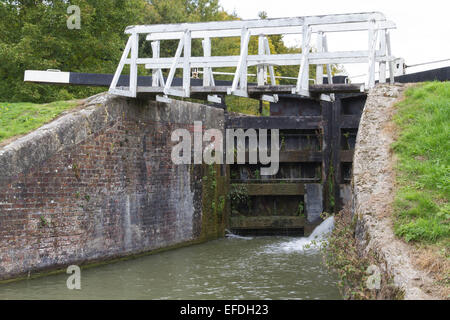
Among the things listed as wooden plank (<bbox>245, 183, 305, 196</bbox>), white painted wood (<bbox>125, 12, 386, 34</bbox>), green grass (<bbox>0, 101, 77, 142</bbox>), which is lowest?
wooden plank (<bbox>245, 183, 305, 196</bbox>)

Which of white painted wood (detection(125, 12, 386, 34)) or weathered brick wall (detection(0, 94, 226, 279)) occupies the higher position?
white painted wood (detection(125, 12, 386, 34))

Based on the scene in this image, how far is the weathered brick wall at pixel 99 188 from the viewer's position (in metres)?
9.79

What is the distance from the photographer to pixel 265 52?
1151cm

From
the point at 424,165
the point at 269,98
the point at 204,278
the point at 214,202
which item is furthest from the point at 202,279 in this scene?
the point at 214,202

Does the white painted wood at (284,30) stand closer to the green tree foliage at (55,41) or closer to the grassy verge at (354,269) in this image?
the grassy verge at (354,269)

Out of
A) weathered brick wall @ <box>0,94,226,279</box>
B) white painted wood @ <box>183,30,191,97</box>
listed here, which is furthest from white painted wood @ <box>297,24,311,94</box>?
weathered brick wall @ <box>0,94,226,279</box>

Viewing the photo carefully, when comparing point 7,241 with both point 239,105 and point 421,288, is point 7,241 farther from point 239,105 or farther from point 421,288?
point 239,105

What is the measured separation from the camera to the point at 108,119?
469 inches

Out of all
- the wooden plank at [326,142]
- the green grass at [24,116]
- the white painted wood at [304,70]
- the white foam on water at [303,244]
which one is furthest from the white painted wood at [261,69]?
the wooden plank at [326,142]

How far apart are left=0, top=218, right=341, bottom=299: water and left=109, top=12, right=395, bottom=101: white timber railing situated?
315 cm

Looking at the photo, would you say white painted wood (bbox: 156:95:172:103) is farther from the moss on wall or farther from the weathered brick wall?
the moss on wall

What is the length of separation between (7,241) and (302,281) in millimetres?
4899

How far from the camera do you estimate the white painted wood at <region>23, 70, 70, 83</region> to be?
1202 centimetres

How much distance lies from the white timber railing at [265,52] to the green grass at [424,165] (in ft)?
3.43
